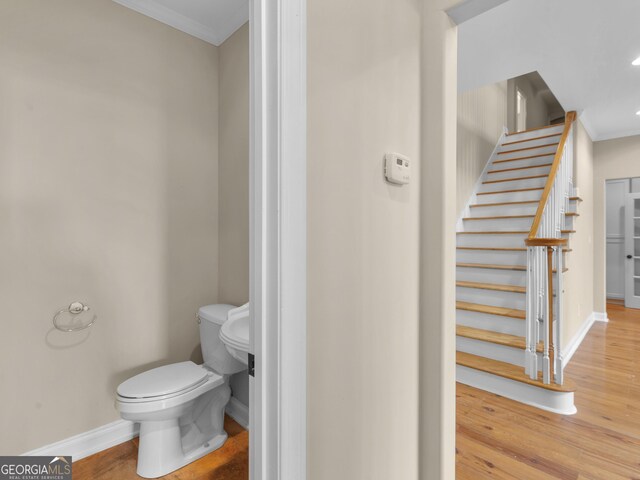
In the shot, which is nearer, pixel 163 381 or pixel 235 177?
pixel 163 381

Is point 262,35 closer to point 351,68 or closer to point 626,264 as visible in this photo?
point 351,68

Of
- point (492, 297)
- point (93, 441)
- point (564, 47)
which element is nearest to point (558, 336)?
point (492, 297)

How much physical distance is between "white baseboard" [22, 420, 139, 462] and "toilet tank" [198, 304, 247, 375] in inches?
22.7

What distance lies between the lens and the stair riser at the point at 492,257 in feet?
10.7

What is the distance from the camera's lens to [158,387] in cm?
163

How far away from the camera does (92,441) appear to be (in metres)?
1.81

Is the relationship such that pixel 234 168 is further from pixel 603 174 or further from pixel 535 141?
pixel 603 174

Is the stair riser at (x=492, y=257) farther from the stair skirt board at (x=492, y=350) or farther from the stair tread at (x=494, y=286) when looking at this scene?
the stair skirt board at (x=492, y=350)

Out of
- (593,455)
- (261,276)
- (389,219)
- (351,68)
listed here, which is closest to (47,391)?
(261,276)

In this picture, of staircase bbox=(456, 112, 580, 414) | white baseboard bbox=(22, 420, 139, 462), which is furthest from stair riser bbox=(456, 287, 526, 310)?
white baseboard bbox=(22, 420, 139, 462)

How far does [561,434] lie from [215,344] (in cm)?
219

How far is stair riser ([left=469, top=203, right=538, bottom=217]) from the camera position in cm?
369

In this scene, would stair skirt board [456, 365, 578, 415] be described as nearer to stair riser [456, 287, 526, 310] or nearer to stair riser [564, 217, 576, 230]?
stair riser [456, 287, 526, 310]

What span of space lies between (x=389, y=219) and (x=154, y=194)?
166cm
